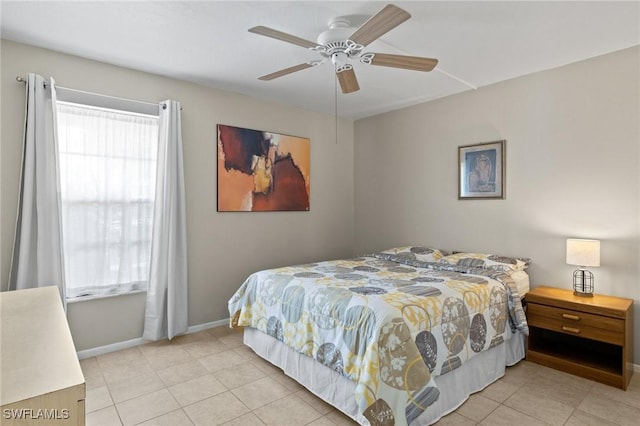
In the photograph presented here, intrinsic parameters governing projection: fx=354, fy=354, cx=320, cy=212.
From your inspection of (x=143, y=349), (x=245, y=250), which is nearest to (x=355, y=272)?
(x=245, y=250)

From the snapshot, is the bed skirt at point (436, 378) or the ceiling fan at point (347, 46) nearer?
the ceiling fan at point (347, 46)

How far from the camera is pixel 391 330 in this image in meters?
1.99

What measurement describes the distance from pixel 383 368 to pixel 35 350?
5.06ft

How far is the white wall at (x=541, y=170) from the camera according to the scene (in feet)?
9.41

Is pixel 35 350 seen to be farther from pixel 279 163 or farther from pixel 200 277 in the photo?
pixel 279 163

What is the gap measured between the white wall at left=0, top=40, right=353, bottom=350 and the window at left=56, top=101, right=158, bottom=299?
20cm

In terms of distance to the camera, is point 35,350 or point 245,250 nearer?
point 35,350

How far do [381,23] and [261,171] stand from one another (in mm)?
2548

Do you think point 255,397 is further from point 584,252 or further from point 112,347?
point 584,252

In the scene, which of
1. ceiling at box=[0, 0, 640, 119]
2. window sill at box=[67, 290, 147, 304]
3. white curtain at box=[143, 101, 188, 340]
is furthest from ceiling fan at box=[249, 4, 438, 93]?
window sill at box=[67, 290, 147, 304]

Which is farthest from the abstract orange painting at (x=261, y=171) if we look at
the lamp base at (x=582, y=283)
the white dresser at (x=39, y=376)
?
the lamp base at (x=582, y=283)

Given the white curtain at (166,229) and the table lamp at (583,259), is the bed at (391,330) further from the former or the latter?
the white curtain at (166,229)

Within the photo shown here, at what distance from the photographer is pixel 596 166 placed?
300 cm

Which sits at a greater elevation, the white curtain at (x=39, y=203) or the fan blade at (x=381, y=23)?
the fan blade at (x=381, y=23)
